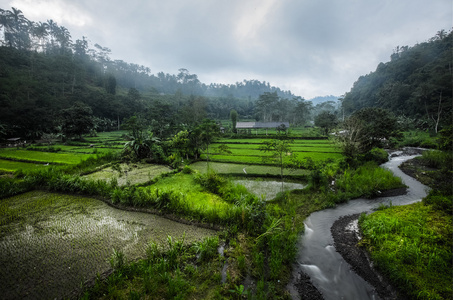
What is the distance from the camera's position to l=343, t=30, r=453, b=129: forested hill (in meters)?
28.1

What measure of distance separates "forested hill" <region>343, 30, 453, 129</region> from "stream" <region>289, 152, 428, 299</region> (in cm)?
1950

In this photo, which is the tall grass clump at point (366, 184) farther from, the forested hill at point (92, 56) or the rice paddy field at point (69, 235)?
the forested hill at point (92, 56)

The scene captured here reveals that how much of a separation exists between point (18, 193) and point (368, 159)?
77.0ft

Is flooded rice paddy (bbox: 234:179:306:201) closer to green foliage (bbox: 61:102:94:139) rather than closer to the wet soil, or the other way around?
the wet soil

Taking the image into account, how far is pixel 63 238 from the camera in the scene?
227 inches

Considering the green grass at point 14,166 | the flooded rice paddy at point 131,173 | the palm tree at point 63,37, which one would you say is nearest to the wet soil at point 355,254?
the flooded rice paddy at point 131,173

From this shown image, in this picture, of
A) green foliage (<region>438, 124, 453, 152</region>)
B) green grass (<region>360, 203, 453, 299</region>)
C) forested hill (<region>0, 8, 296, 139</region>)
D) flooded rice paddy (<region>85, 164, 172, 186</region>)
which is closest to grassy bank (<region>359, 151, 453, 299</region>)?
green grass (<region>360, 203, 453, 299</region>)

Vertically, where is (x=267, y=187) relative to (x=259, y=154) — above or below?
below

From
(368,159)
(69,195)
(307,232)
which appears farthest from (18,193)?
(368,159)

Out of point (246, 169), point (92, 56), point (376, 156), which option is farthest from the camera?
point (92, 56)

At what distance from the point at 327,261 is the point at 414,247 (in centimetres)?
230

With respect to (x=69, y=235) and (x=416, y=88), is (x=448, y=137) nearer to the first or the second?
(x=69, y=235)

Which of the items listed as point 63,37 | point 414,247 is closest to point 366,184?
point 414,247

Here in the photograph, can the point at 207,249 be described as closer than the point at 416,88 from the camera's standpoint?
Yes
